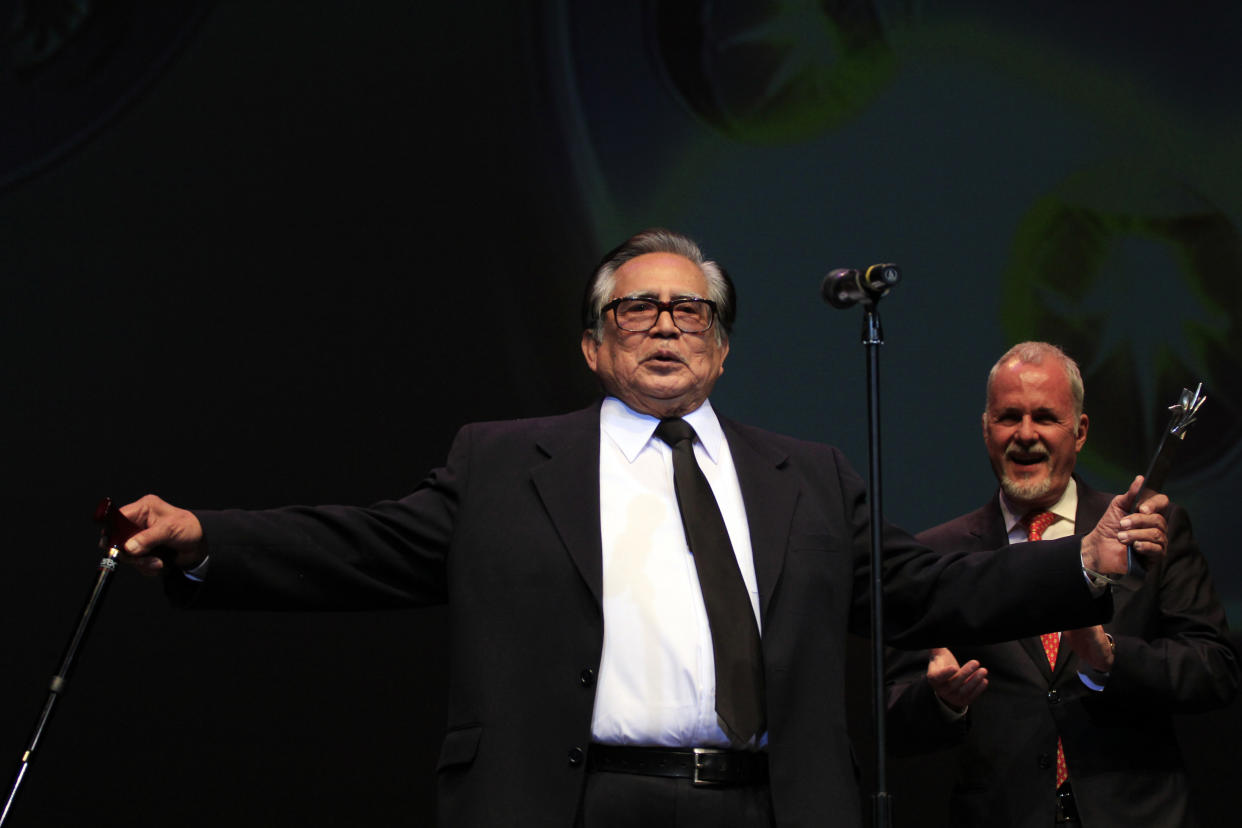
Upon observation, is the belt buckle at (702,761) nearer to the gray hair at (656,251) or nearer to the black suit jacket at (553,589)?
the black suit jacket at (553,589)

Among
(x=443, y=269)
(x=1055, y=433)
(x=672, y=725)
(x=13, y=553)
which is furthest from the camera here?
(x=443, y=269)

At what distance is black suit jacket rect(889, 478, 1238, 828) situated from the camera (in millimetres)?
2607

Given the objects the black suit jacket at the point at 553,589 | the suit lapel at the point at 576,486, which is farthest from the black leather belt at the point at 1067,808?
the suit lapel at the point at 576,486

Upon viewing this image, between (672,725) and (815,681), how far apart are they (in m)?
0.27

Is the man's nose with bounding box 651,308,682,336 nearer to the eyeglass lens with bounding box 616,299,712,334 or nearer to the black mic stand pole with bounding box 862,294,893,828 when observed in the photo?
the eyeglass lens with bounding box 616,299,712,334

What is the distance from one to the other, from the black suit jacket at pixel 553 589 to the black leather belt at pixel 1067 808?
0.52m

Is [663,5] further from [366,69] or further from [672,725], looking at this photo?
[672,725]

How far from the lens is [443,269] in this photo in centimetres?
361

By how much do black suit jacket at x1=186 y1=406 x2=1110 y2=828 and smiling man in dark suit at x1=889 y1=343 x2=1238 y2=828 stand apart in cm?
32

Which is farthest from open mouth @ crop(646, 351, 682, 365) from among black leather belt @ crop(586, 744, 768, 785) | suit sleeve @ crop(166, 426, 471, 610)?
black leather belt @ crop(586, 744, 768, 785)

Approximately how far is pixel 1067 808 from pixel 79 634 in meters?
1.84

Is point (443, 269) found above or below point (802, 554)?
above

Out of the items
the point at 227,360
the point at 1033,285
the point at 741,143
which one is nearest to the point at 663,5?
the point at 741,143

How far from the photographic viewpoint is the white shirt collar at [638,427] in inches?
Answer: 96.0
